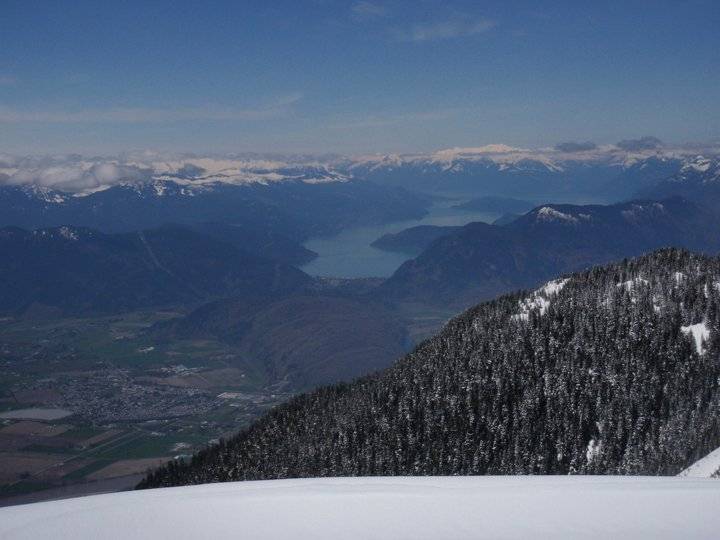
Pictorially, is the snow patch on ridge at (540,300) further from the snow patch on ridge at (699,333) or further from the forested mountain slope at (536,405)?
the snow patch on ridge at (699,333)

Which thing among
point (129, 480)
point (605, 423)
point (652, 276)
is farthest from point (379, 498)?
point (129, 480)

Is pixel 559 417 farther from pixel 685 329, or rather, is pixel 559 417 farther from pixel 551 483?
pixel 551 483

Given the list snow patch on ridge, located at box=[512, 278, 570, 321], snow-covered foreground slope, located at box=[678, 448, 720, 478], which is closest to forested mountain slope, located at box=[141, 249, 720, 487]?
snow patch on ridge, located at box=[512, 278, 570, 321]

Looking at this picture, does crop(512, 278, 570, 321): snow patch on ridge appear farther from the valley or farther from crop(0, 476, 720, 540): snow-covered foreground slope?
crop(0, 476, 720, 540): snow-covered foreground slope

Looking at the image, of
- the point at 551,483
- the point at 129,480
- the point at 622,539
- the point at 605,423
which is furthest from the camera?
the point at 129,480

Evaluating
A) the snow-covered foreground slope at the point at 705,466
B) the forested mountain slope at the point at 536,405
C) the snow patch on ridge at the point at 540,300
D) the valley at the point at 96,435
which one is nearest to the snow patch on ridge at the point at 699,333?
the forested mountain slope at the point at 536,405

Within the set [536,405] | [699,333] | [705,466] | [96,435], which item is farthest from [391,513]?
[96,435]
